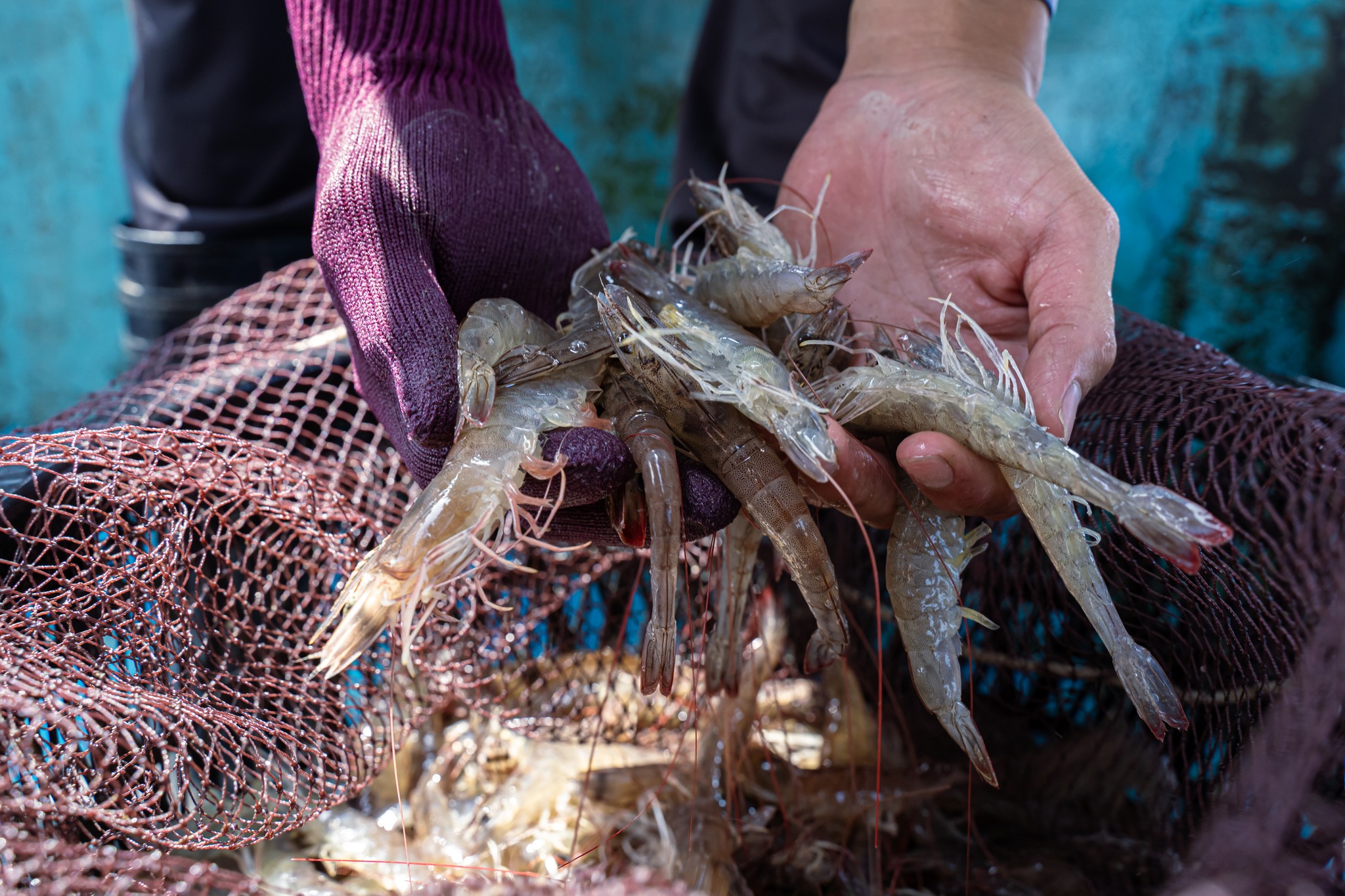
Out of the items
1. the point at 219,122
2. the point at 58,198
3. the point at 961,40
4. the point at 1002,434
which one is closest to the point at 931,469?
the point at 1002,434

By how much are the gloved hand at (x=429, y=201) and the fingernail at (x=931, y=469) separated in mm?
221

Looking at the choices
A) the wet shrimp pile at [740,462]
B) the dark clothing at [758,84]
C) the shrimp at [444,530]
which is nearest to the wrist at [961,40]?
the dark clothing at [758,84]

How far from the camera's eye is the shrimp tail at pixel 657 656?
0.99 meters

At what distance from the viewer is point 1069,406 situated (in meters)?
1.12

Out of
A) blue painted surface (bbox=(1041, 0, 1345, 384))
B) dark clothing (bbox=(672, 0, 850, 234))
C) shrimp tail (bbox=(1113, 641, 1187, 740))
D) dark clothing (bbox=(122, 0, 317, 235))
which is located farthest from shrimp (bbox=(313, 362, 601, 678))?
blue painted surface (bbox=(1041, 0, 1345, 384))

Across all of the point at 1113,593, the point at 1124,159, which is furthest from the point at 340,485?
the point at 1124,159

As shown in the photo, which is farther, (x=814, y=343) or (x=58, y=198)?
(x=58, y=198)

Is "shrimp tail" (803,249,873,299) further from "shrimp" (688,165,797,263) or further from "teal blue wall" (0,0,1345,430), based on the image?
"teal blue wall" (0,0,1345,430)

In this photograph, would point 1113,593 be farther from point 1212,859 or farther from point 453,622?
point 453,622

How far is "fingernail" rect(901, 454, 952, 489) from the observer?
41.2 inches

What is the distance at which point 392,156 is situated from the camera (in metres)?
1.24

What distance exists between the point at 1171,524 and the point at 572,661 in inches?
42.2

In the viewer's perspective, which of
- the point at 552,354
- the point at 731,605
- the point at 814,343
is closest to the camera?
the point at 552,354

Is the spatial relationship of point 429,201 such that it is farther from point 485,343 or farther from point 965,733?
point 965,733
